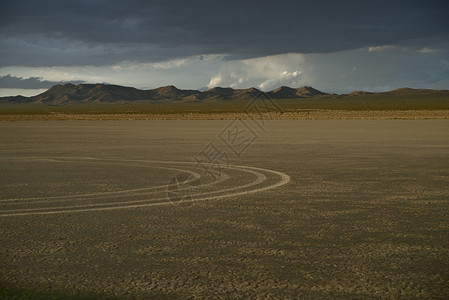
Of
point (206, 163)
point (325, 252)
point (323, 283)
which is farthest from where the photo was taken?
point (206, 163)

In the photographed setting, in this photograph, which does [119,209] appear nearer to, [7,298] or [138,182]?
[138,182]

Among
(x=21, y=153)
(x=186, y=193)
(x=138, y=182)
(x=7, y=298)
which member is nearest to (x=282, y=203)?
(x=186, y=193)

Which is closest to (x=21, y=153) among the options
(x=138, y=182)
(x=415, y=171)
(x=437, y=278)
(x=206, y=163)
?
(x=206, y=163)

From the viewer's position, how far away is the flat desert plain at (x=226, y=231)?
208 inches

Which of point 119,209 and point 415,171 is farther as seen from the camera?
point 415,171

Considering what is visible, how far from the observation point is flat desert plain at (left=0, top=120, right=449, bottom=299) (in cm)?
527

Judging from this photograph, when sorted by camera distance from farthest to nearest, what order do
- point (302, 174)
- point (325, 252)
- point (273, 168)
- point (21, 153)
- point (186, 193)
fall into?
point (21, 153), point (273, 168), point (302, 174), point (186, 193), point (325, 252)

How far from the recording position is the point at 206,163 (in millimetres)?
16219

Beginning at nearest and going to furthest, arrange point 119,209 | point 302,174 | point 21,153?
point 119,209
point 302,174
point 21,153

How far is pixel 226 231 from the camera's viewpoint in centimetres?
748

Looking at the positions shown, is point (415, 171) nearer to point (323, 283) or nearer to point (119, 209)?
point (119, 209)

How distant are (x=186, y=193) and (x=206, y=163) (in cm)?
563

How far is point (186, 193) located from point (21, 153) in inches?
470

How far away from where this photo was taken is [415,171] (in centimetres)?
1391
